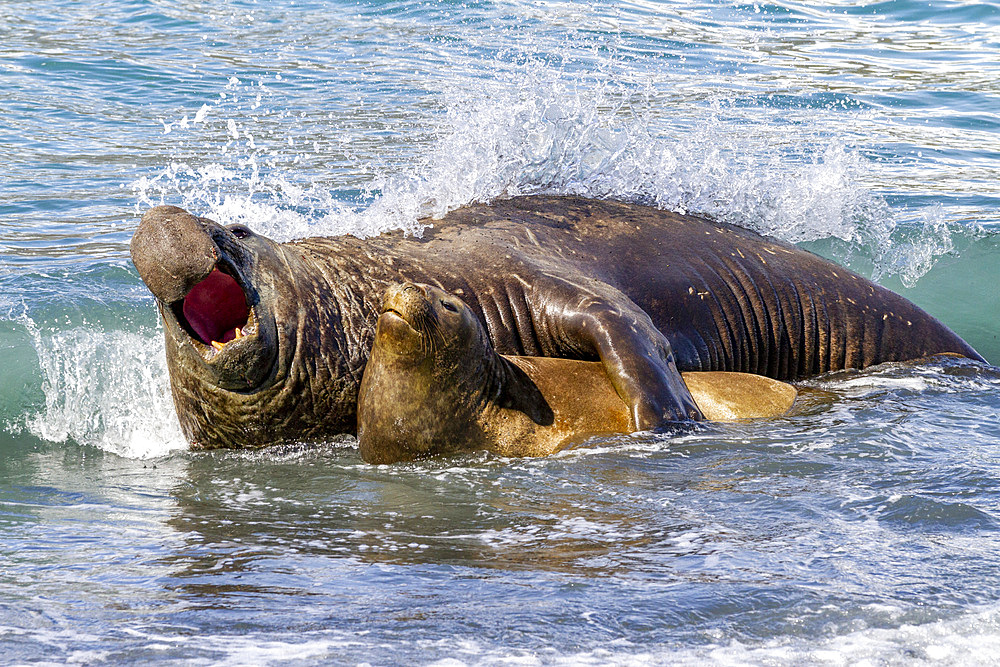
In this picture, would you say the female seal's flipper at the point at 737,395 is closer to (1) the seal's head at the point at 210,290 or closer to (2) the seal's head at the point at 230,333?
(2) the seal's head at the point at 230,333

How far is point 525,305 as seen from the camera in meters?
6.42

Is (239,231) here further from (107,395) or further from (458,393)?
(107,395)

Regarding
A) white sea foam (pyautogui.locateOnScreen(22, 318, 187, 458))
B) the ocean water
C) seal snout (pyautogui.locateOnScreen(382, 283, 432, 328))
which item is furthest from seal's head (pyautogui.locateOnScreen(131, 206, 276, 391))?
white sea foam (pyautogui.locateOnScreen(22, 318, 187, 458))

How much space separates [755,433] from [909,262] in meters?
5.19

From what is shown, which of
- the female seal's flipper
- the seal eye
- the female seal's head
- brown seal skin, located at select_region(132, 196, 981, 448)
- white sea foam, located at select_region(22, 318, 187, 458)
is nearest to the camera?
the female seal's head

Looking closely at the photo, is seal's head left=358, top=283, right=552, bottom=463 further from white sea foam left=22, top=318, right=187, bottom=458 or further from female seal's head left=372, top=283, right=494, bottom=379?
white sea foam left=22, top=318, right=187, bottom=458

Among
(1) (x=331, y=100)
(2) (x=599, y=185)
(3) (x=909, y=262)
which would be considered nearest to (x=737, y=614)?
(2) (x=599, y=185)

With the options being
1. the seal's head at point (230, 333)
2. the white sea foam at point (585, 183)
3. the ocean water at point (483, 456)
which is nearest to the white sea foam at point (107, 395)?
the ocean water at point (483, 456)

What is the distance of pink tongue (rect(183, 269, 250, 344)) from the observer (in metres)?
5.78

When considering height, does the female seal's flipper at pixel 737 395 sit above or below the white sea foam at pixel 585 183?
below

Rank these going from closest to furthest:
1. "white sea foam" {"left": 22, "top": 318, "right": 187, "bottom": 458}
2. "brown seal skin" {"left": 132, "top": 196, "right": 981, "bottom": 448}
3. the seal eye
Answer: "brown seal skin" {"left": 132, "top": 196, "right": 981, "bottom": 448} → the seal eye → "white sea foam" {"left": 22, "top": 318, "right": 187, "bottom": 458}

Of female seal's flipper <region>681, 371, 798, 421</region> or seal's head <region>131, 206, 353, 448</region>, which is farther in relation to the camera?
female seal's flipper <region>681, 371, 798, 421</region>

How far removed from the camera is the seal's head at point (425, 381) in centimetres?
543

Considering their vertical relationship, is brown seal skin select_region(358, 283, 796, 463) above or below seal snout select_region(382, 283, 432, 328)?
below
